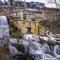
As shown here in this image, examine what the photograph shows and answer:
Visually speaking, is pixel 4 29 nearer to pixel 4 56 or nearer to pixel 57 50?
pixel 4 56

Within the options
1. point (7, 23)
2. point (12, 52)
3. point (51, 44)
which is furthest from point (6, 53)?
point (51, 44)

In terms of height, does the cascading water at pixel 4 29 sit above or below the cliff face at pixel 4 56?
above

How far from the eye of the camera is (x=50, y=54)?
11.7ft

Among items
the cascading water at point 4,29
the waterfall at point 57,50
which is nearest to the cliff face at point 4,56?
the cascading water at point 4,29

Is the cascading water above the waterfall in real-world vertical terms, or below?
above

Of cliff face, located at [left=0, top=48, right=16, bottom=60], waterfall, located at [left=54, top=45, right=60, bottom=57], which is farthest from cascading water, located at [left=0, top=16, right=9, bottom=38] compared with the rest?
waterfall, located at [left=54, top=45, right=60, bottom=57]

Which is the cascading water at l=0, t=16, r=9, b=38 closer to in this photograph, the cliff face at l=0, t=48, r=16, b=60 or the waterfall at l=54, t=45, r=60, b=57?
the cliff face at l=0, t=48, r=16, b=60

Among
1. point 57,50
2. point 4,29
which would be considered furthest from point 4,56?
point 57,50

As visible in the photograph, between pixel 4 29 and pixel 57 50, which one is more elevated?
pixel 4 29

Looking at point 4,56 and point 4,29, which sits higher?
point 4,29

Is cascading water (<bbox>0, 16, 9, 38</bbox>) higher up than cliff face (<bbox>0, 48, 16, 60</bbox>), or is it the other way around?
cascading water (<bbox>0, 16, 9, 38</bbox>)

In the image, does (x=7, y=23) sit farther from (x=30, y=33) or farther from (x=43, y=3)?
(x=43, y=3)

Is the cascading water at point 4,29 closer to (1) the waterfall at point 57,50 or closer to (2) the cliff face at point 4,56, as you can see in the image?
(2) the cliff face at point 4,56

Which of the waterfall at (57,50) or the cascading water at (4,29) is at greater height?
the cascading water at (4,29)
